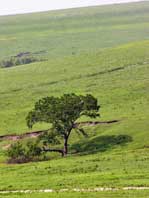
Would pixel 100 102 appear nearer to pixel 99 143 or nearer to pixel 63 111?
pixel 99 143

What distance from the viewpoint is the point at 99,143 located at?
57875mm

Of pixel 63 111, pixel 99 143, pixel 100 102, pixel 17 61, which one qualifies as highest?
pixel 17 61

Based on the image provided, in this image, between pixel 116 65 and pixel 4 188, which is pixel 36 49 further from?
pixel 4 188

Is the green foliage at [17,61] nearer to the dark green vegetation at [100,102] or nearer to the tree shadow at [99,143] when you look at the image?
the dark green vegetation at [100,102]

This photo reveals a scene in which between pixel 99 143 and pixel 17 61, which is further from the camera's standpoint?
pixel 17 61

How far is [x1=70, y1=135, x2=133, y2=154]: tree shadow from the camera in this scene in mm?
55844

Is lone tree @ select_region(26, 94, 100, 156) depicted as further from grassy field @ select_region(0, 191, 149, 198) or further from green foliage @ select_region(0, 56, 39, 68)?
green foliage @ select_region(0, 56, 39, 68)

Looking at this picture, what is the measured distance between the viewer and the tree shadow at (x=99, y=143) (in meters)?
55.8

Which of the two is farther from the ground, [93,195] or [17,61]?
[17,61]

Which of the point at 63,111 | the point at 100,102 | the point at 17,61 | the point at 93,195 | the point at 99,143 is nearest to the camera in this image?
the point at 93,195

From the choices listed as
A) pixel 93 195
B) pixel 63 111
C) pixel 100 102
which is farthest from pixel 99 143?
pixel 100 102

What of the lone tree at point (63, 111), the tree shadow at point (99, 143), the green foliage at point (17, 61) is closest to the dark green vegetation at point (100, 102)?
the tree shadow at point (99, 143)

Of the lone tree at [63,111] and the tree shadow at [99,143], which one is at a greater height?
the lone tree at [63,111]

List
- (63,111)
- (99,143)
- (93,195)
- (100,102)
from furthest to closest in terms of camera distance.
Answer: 1. (100,102)
2. (99,143)
3. (63,111)
4. (93,195)
